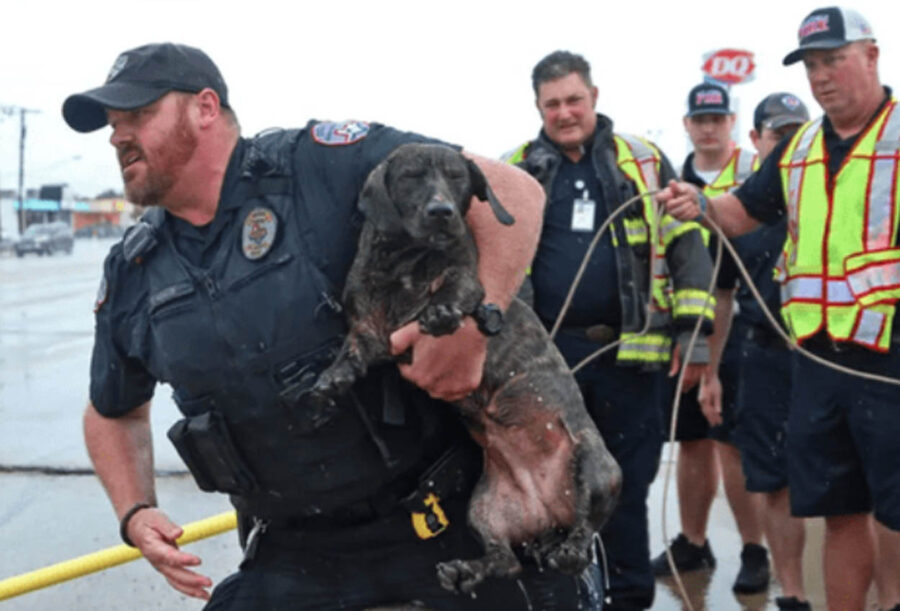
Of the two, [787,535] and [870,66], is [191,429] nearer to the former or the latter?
[870,66]

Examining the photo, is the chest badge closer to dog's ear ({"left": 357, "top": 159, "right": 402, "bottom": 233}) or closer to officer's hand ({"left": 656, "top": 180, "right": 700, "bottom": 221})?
dog's ear ({"left": 357, "top": 159, "right": 402, "bottom": 233})

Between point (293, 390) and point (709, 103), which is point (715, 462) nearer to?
point (709, 103)

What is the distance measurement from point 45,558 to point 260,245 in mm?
3583

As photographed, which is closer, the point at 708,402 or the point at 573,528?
the point at 573,528

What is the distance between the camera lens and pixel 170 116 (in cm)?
258

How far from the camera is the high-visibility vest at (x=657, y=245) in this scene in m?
4.40

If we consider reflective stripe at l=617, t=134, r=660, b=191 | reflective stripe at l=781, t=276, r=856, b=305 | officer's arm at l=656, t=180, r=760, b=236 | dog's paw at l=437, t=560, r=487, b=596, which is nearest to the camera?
dog's paw at l=437, t=560, r=487, b=596

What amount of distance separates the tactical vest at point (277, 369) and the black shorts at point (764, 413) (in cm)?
268

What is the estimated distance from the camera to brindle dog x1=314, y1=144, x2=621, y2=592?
239 centimetres

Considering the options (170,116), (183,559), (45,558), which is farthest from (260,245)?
(45,558)

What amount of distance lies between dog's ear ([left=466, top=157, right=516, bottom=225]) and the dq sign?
37.2 feet

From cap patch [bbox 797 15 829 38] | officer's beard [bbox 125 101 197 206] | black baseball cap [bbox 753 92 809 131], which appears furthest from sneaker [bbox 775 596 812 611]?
officer's beard [bbox 125 101 197 206]

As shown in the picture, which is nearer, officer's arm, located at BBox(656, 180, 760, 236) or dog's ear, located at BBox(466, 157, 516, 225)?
dog's ear, located at BBox(466, 157, 516, 225)

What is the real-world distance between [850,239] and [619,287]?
0.94 metres
